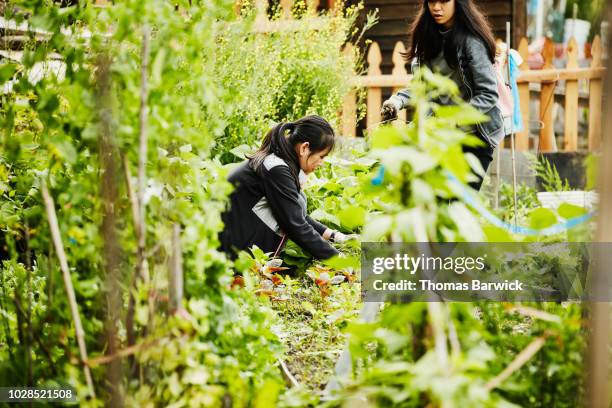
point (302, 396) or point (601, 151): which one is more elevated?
point (601, 151)

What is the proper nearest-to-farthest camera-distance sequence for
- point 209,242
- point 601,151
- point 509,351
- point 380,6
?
point 601,151
point 209,242
point 509,351
point 380,6

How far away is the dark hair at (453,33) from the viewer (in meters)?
3.78

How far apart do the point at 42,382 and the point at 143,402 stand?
339mm

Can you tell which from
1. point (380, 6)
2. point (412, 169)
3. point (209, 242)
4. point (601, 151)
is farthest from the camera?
point (380, 6)

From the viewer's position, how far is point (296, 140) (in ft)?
12.8

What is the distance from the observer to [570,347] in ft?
5.90

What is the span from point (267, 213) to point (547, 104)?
4866 millimetres

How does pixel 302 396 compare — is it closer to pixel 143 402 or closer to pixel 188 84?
pixel 143 402

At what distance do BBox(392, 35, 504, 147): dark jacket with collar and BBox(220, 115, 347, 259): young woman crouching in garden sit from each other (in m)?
0.49

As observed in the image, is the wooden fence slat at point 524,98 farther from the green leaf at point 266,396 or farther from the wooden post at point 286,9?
the green leaf at point 266,396

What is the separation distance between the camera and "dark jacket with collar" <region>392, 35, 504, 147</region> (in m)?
3.74

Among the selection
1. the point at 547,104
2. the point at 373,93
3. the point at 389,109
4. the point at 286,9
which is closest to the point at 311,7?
the point at 286,9

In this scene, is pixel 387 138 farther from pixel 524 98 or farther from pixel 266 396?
pixel 524 98

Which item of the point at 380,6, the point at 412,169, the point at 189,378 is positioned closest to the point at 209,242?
the point at 189,378
